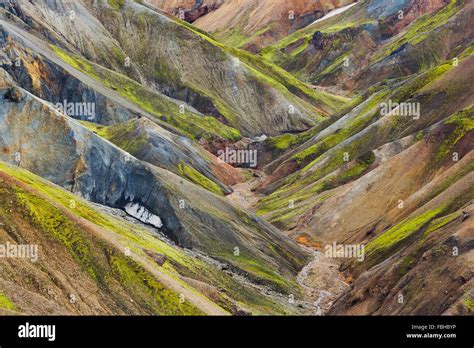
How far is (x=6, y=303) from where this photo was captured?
4497cm

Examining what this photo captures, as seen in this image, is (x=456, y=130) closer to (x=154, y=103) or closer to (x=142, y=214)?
(x=142, y=214)

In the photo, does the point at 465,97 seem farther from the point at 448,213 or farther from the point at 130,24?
the point at 130,24

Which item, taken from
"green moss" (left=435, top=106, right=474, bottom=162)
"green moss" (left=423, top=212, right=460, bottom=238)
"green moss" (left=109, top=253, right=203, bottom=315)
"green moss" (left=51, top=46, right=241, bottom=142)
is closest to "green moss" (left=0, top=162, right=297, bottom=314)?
"green moss" (left=109, top=253, right=203, bottom=315)

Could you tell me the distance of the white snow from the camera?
273ft

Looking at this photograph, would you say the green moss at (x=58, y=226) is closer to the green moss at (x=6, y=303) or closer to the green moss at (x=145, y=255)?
the green moss at (x=145, y=255)

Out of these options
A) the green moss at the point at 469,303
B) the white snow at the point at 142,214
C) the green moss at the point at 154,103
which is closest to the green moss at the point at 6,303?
the green moss at the point at 469,303

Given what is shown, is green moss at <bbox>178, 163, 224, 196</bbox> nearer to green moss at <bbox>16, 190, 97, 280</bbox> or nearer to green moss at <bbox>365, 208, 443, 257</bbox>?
green moss at <bbox>365, 208, 443, 257</bbox>

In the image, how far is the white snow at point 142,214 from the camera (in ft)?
273

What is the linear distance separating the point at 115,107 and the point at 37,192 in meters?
88.2

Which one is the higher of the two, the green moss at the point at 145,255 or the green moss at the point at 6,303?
the green moss at the point at 145,255

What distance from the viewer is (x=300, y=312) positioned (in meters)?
72.6

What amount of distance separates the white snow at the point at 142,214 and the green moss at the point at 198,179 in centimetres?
2852
